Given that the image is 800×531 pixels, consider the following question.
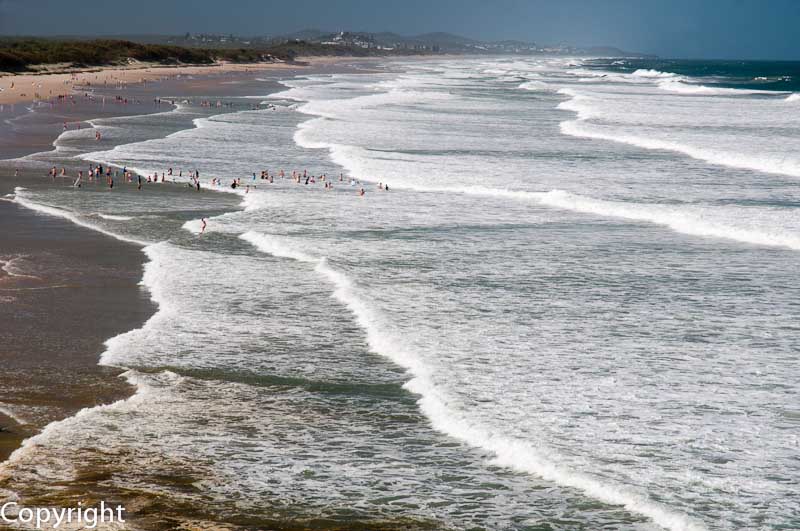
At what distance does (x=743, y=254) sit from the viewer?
859 inches

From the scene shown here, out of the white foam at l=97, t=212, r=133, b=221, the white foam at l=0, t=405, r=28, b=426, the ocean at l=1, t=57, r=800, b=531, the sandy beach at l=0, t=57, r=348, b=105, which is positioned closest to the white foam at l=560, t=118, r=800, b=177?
the ocean at l=1, t=57, r=800, b=531

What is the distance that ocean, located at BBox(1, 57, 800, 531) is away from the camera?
389 inches

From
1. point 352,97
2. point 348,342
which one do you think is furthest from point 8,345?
point 352,97

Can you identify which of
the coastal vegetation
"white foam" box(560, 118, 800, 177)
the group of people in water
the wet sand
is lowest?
the wet sand

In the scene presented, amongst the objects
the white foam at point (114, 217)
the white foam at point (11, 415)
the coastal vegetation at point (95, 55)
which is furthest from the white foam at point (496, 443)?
the coastal vegetation at point (95, 55)

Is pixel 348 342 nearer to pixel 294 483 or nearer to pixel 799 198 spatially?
pixel 294 483

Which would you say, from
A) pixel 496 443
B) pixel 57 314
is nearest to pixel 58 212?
pixel 57 314

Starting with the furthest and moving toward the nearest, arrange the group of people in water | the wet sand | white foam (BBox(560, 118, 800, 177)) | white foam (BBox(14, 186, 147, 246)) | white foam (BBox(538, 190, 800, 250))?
white foam (BBox(560, 118, 800, 177)) → the group of people in water → white foam (BBox(538, 190, 800, 250)) → white foam (BBox(14, 186, 147, 246)) → the wet sand

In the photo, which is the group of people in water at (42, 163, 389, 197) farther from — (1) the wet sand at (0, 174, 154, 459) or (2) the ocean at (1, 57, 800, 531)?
(1) the wet sand at (0, 174, 154, 459)

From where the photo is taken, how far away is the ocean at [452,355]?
988 centimetres

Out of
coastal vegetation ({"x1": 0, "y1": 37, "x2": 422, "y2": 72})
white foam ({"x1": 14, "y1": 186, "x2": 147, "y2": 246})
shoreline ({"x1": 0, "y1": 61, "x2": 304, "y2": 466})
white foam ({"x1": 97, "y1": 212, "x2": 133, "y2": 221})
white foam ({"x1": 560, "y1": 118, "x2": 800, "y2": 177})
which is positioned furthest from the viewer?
coastal vegetation ({"x1": 0, "y1": 37, "x2": 422, "y2": 72})

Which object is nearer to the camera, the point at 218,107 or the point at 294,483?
the point at 294,483

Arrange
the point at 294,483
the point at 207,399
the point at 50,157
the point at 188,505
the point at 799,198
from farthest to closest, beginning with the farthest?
the point at 50,157
the point at 799,198
the point at 207,399
the point at 294,483
the point at 188,505

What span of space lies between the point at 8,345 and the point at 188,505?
6242 millimetres
